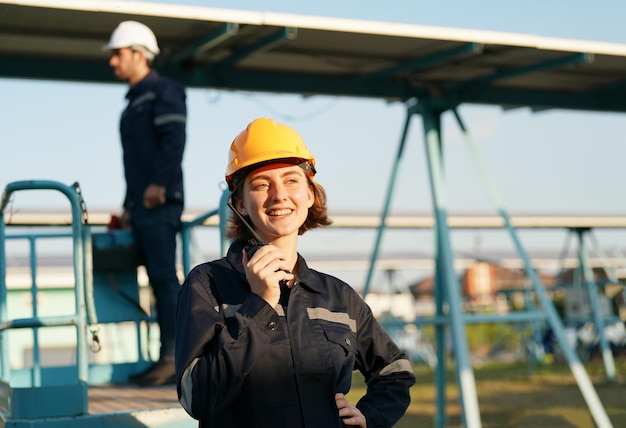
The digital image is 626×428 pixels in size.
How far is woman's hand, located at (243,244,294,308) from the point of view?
7.65 ft

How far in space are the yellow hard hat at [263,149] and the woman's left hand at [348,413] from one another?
0.60 meters

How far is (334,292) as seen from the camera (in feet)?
8.84

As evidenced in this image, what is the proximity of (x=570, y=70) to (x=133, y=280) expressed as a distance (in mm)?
4036

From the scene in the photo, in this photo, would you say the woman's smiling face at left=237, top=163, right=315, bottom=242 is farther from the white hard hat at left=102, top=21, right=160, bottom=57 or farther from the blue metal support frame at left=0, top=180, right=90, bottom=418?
the white hard hat at left=102, top=21, right=160, bottom=57

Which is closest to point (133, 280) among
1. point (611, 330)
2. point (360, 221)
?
point (360, 221)

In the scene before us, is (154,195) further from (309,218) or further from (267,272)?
(267,272)

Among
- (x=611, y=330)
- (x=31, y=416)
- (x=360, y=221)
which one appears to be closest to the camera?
(x=31, y=416)

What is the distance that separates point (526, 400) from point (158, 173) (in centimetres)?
693

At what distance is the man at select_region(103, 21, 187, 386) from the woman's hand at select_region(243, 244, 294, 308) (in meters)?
3.10

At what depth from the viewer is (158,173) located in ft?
18.0

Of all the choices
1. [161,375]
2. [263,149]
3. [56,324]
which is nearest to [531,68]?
[161,375]

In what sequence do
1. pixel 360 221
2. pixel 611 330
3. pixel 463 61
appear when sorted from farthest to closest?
pixel 611 330, pixel 360 221, pixel 463 61

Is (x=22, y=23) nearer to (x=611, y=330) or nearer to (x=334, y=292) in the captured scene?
(x=334, y=292)

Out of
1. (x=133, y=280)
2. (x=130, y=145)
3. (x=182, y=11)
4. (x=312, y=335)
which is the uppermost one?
(x=182, y=11)
